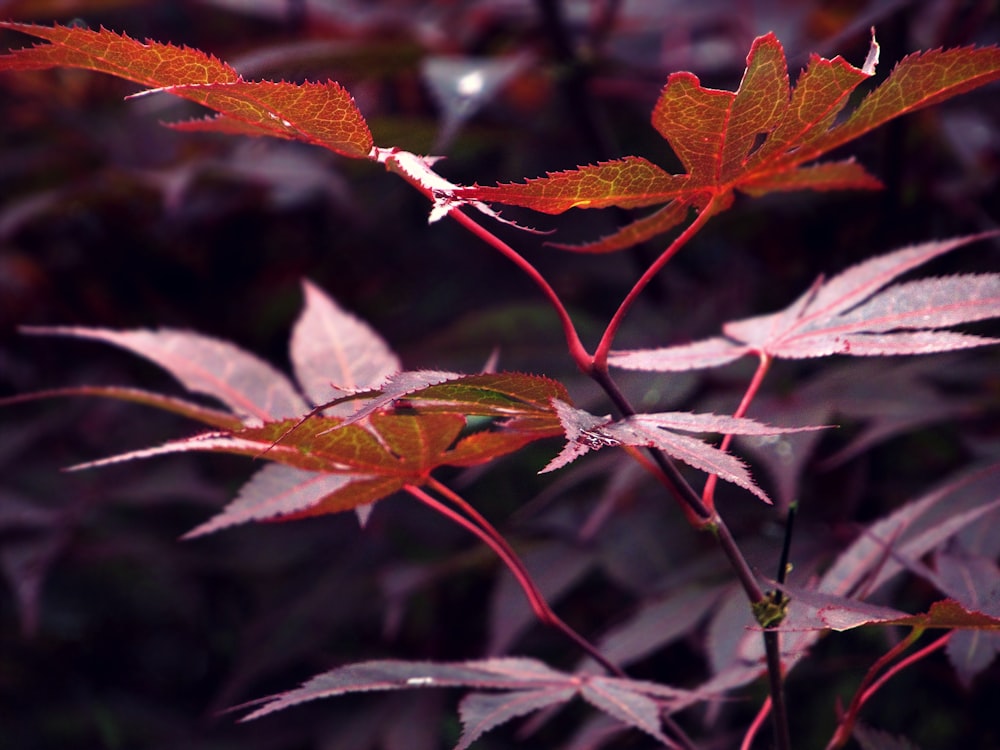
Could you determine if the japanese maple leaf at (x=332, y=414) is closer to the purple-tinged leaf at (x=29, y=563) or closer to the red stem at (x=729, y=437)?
the red stem at (x=729, y=437)

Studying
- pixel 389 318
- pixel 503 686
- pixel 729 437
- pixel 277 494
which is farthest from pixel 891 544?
pixel 389 318

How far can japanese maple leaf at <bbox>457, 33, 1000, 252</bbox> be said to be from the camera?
1.20 ft

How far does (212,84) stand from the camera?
0.35 metres

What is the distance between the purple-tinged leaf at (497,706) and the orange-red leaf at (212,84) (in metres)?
0.28

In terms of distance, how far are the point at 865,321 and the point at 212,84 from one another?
34 centimetres

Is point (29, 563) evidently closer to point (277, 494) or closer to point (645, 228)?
point (277, 494)

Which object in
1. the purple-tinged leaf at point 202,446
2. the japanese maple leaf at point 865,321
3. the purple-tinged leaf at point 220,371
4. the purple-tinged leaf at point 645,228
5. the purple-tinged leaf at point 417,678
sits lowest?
the purple-tinged leaf at point 417,678

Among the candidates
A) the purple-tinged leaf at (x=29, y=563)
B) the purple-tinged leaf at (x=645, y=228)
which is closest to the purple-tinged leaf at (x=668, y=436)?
the purple-tinged leaf at (x=645, y=228)

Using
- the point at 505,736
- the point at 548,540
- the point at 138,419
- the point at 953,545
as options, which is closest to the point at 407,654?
the point at 505,736

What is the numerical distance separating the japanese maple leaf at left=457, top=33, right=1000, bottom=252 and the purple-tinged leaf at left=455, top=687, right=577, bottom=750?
254 mm

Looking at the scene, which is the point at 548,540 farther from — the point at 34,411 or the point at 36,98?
the point at 36,98

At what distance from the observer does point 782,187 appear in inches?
19.4

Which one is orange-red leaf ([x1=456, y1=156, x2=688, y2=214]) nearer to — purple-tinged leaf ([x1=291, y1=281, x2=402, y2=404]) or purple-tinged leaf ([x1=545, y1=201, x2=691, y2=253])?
purple-tinged leaf ([x1=545, y1=201, x2=691, y2=253])

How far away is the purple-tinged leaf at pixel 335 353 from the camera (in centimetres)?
58
